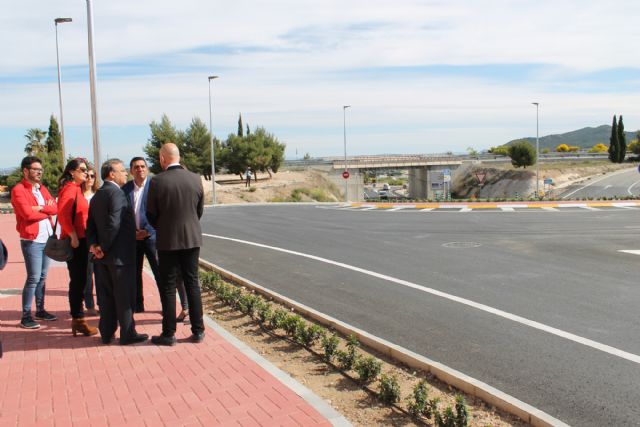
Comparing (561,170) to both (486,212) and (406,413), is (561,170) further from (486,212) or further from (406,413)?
(406,413)

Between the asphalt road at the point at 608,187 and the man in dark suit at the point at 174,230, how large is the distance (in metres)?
46.3

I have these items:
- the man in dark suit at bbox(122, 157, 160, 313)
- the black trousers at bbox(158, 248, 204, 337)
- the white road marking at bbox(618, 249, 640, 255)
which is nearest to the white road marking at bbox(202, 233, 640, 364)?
the black trousers at bbox(158, 248, 204, 337)

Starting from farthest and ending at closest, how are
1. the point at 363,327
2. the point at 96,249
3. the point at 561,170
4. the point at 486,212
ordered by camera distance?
the point at 561,170 → the point at 486,212 → the point at 363,327 → the point at 96,249

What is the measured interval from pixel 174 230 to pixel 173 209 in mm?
208

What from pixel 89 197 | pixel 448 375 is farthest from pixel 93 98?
pixel 448 375

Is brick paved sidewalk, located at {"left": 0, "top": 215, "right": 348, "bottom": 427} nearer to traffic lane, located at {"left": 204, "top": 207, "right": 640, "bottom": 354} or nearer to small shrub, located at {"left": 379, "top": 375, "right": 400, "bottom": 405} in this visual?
small shrub, located at {"left": 379, "top": 375, "right": 400, "bottom": 405}

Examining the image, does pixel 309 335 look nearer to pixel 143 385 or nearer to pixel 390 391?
pixel 390 391

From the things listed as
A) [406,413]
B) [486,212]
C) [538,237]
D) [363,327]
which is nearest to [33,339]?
[363,327]

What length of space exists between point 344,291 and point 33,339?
431 cm

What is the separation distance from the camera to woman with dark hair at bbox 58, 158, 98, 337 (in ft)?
21.3

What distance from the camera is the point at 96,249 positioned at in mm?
6008

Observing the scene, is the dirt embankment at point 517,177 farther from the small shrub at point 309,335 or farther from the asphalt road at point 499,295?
the small shrub at point 309,335

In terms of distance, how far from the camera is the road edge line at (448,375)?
4246 millimetres

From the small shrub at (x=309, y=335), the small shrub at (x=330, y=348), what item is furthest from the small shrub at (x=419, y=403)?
the small shrub at (x=309, y=335)
